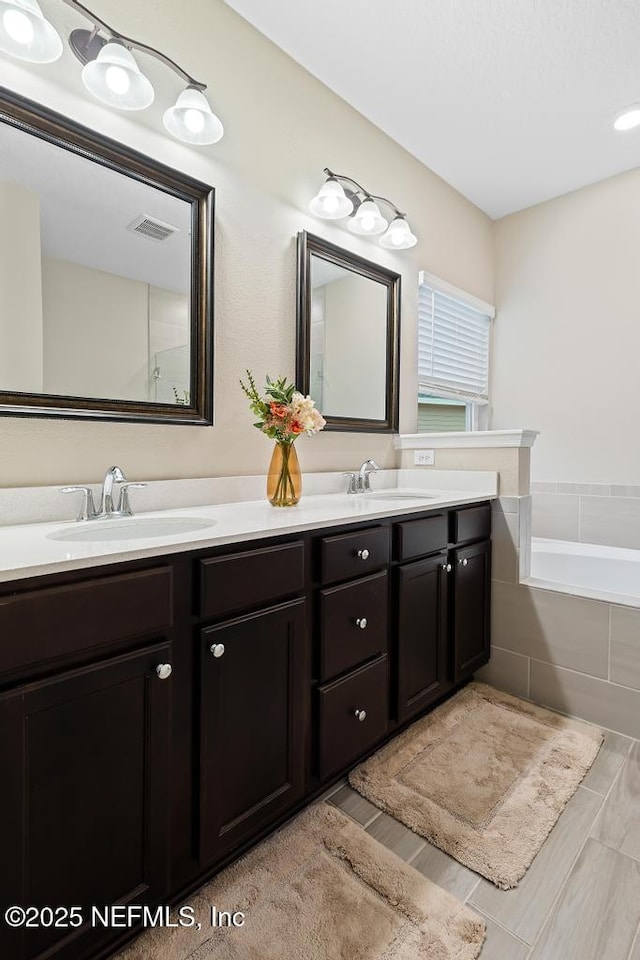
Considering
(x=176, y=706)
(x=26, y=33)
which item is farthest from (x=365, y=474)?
(x=26, y=33)

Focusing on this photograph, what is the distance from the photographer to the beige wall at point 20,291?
1.27 metres

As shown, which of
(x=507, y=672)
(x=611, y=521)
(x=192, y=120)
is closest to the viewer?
(x=192, y=120)

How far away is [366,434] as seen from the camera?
2.41 metres

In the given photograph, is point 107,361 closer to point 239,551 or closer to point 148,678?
point 239,551

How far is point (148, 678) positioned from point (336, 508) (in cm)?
83

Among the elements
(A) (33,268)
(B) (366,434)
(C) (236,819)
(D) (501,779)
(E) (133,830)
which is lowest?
(D) (501,779)

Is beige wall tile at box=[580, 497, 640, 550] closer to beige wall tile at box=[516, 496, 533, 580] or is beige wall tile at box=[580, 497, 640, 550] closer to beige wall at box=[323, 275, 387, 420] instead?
beige wall tile at box=[516, 496, 533, 580]

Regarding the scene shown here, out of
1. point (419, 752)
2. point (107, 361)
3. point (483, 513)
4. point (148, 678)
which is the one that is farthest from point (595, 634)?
point (107, 361)

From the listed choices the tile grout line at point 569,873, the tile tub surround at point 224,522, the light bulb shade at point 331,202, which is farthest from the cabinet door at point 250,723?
the light bulb shade at point 331,202

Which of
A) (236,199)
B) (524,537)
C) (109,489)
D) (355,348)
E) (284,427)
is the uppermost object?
(236,199)

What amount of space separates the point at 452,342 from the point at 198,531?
7.78ft

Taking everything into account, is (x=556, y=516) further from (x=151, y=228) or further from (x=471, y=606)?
(x=151, y=228)

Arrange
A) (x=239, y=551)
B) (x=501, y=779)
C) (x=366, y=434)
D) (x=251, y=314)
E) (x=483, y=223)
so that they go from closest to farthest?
(x=239, y=551), (x=501, y=779), (x=251, y=314), (x=366, y=434), (x=483, y=223)

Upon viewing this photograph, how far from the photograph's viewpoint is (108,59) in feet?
4.42
